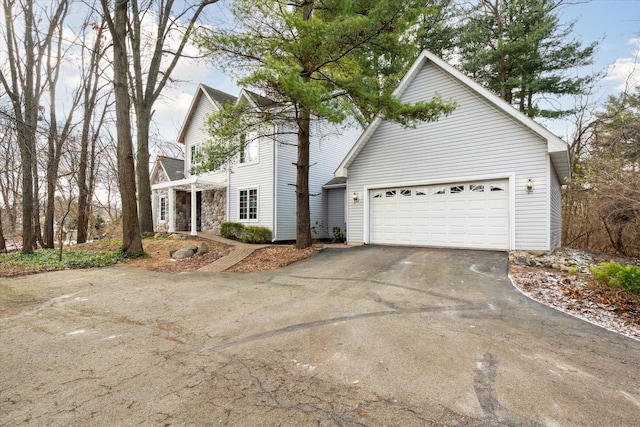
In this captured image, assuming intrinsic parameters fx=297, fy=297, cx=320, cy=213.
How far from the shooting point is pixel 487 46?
15.2 meters

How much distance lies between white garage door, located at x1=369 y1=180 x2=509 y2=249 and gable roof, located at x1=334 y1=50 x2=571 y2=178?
154 centimetres

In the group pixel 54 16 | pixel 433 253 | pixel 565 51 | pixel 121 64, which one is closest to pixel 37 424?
pixel 433 253

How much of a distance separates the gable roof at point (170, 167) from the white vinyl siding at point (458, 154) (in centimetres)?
1224

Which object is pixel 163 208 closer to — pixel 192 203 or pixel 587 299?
pixel 192 203

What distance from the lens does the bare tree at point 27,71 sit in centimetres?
1100

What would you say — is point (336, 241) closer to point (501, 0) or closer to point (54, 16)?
point (501, 0)

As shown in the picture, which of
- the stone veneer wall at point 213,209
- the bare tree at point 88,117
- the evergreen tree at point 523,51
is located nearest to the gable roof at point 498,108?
the evergreen tree at point 523,51

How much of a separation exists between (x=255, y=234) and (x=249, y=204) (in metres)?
2.21

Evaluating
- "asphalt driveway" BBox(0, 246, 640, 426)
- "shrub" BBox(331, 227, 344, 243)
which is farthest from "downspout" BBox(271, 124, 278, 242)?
"asphalt driveway" BBox(0, 246, 640, 426)

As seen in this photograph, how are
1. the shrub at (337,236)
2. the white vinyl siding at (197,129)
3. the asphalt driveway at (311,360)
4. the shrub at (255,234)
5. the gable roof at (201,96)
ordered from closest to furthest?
the asphalt driveway at (311,360) < the shrub at (255,234) < the shrub at (337,236) < the gable roof at (201,96) < the white vinyl siding at (197,129)

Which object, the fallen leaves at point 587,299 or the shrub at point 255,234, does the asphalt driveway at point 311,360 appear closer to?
the fallen leaves at point 587,299

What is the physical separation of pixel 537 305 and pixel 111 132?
23797 mm

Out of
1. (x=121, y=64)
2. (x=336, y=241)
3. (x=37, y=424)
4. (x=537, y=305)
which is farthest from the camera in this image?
(x=336, y=241)

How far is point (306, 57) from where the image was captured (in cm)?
813
